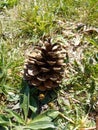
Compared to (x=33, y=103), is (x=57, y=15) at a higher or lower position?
higher

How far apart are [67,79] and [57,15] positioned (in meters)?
0.54

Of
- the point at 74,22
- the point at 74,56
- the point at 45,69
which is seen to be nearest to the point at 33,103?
the point at 45,69

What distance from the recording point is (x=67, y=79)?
2111mm

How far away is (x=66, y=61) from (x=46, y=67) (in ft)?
0.77

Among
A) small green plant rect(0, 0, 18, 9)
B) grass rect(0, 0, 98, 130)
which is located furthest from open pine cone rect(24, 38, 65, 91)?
small green plant rect(0, 0, 18, 9)

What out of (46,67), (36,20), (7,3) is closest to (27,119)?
(46,67)

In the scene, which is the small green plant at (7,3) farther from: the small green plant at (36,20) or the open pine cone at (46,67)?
the open pine cone at (46,67)

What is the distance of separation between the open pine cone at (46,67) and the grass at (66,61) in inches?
2.6

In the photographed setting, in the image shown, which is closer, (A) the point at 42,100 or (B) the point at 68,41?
(A) the point at 42,100

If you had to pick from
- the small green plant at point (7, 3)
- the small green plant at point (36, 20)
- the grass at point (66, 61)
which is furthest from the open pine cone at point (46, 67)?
the small green plant at point (7, 3)

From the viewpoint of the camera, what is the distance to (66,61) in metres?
2.19

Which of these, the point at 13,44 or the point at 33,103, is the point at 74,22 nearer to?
the point at 13,44

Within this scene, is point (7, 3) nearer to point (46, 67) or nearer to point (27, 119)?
point (46, 67)

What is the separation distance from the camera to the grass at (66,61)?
1.93 meters
